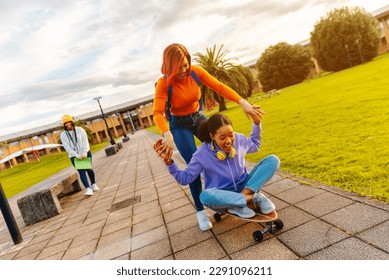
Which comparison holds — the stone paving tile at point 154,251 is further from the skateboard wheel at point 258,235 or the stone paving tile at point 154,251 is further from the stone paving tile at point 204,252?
the skateboard wheel at point 258,235

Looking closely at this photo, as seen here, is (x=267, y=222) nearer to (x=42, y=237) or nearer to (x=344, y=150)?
(x=344, y=150)

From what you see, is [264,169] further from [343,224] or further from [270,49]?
[270,49]

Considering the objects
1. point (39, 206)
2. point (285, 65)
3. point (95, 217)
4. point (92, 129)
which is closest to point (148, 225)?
point (95, 217)

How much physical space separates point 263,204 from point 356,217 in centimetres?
77

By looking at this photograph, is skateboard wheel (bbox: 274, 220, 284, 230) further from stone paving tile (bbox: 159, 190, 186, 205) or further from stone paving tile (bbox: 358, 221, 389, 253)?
stone paving tile (bbox: 159, 190, 186, 205)

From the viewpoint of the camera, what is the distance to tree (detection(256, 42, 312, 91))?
41.9 m

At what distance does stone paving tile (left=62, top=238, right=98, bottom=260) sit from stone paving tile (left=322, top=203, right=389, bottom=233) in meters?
2.62

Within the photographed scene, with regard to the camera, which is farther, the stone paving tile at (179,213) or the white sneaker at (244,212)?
the stone paving tile at (179,213)

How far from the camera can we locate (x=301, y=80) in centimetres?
4238

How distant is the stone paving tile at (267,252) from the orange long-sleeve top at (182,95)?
1264mm

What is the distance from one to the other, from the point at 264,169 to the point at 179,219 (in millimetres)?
1394

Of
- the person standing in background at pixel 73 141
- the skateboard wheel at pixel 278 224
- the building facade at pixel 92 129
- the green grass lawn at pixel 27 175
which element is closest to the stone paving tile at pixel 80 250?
the skateboard wheel at pixel 278 224

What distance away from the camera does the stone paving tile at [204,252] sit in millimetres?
2535
